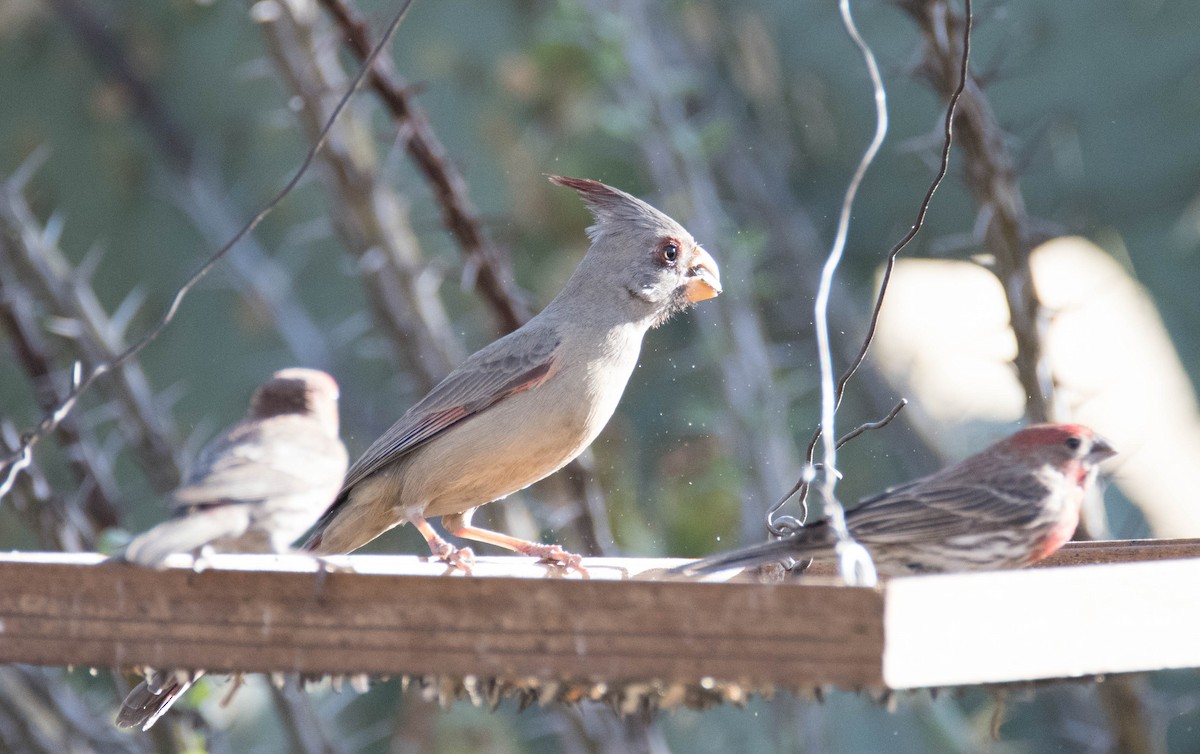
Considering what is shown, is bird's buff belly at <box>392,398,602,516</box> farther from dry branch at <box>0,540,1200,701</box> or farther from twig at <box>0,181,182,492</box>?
twig at <box>0,181,182,492</box>

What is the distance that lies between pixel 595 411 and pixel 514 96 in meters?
3.23

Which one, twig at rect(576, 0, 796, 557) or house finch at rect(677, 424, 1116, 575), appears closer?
house finch at rect(677, 424, 1116, 575)

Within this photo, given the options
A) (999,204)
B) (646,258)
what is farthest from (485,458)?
(999,204)

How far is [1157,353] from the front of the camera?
5.28m

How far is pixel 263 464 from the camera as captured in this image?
255 centimetres

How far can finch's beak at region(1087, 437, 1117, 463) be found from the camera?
293 centimetres

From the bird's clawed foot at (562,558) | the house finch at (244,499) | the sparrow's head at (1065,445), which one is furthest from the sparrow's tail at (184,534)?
the sparrow's head at (1065,445)

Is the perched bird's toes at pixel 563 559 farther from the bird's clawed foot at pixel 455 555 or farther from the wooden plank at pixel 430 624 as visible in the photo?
the wooden plank at pixel 430 624

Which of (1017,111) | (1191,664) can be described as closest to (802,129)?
(1017,111)

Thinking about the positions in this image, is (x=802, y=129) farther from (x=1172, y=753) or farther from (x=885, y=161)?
(x=1172, y=753)

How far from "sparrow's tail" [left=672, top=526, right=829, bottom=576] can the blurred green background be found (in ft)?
8.45

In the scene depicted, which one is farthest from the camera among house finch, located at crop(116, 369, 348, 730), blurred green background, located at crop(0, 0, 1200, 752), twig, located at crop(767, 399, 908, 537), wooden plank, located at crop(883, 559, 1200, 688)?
blurred green background, located at crop(0, 0, 1200, 752)

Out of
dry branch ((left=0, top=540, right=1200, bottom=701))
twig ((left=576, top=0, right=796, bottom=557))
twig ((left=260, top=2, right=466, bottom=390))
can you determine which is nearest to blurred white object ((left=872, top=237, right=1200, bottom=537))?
twig ((left=576, top=0, right=796, bottom=557))

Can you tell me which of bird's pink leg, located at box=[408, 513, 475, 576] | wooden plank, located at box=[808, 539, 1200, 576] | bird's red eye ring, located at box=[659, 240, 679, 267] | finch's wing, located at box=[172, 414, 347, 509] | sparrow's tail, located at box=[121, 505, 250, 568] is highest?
bird's red eye ring, located at box=[659, 240, 679, 267]
